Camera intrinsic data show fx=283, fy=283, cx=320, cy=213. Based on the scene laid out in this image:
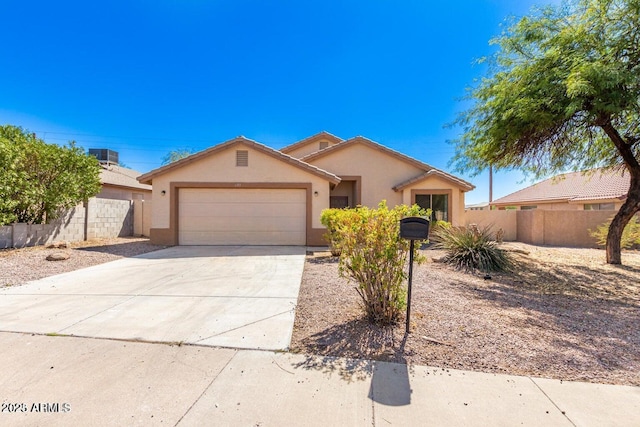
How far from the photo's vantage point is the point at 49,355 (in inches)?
119

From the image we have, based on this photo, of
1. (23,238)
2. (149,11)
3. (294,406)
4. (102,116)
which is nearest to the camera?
(294,406)

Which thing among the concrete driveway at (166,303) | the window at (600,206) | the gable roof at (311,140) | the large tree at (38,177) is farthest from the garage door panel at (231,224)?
the window at (600,206)

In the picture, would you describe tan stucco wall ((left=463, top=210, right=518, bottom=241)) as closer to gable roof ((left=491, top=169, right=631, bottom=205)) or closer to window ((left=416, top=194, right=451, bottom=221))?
window ((left=416, top=194, right=451, bottom=221))

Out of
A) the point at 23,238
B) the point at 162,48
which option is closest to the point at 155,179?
the point at 23,238

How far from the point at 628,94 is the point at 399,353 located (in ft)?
26.5

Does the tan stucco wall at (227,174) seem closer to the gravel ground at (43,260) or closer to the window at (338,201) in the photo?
the gravel ground at (43,260)

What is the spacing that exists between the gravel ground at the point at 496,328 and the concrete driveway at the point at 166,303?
1.71 ft

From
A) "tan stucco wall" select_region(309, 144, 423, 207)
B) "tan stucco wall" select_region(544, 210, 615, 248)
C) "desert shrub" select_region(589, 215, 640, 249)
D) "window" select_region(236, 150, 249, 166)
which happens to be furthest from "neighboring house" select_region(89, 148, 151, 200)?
"desert shrub" select_region(589, 215, 640, 249)

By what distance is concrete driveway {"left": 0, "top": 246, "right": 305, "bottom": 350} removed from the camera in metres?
3.63

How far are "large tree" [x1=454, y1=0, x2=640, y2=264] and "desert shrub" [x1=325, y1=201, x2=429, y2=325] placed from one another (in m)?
5.57

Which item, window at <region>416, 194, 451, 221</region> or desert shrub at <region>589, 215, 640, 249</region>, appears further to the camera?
window at <region>416, 194, 451, 221</region>

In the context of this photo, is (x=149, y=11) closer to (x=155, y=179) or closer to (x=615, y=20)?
(x=155, y=179)

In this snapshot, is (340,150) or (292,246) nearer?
(292,246)

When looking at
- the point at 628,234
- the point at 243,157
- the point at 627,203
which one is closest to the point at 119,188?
the point at 243,157
